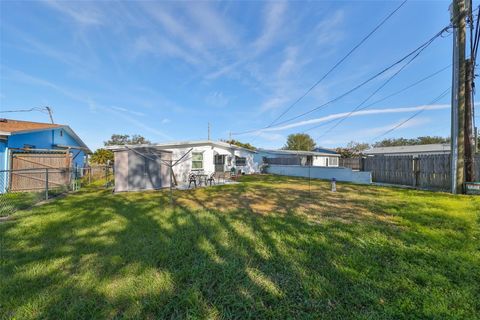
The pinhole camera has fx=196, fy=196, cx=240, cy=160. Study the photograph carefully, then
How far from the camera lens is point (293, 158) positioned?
69.8 feet

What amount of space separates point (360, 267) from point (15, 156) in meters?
14.4

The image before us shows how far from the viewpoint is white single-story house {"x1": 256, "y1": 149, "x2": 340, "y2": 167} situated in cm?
2192

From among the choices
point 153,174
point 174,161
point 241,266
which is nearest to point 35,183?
point 153,174

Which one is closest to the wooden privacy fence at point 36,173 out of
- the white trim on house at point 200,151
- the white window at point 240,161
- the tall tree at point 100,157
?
the white trim on house at point 200,151

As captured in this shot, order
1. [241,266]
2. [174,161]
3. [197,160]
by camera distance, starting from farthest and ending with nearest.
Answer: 1. [197,160]
2. [174,161]
3. [241,266]

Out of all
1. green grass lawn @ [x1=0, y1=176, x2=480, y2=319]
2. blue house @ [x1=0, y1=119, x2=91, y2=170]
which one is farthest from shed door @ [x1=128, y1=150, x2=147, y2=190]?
green grass lawn @ [x1=0, y1=176, x2=480, y2=319]

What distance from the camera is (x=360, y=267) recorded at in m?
2.80

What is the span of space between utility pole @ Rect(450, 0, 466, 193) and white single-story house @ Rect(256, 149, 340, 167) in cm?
1275

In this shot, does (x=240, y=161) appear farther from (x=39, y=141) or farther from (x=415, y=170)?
(x=39, y=141)

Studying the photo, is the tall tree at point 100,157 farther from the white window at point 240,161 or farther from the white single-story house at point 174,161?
the white window at point 240,161

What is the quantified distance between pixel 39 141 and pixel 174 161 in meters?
7.63

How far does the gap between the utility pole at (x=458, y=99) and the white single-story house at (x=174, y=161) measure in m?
11.0

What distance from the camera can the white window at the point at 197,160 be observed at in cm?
1427

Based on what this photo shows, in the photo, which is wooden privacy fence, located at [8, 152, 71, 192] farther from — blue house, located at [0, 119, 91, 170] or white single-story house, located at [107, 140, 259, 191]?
white single-story house, located at [107, 140, 259, 191]
